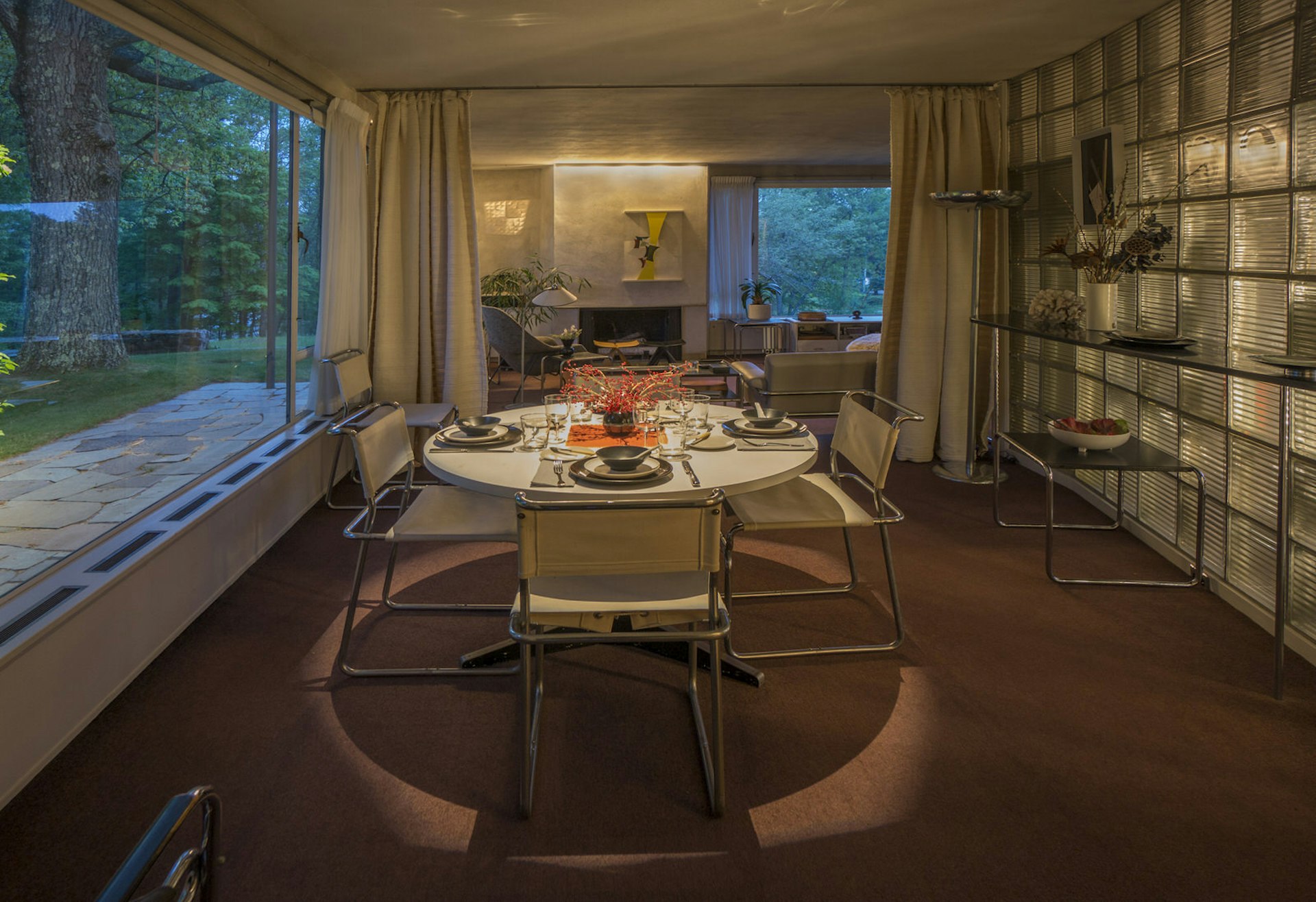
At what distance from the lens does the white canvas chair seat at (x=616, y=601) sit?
89.4 inches

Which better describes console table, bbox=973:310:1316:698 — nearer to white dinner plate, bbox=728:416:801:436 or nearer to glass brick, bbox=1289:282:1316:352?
glass brick, bbox=1289:282:1316:352

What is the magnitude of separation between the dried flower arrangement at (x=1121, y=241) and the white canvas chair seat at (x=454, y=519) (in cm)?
265

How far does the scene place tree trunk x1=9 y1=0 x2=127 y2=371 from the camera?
2582mm

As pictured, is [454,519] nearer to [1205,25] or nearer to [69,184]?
[69,184]

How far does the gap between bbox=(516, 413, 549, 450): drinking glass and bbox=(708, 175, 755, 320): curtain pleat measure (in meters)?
8.62

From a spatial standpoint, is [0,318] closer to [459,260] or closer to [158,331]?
[158,331]

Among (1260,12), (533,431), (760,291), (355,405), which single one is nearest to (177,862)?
(533,431)

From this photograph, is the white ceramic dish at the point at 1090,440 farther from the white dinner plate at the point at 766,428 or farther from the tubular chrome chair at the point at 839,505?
the white dinner plate at the point at 766,428

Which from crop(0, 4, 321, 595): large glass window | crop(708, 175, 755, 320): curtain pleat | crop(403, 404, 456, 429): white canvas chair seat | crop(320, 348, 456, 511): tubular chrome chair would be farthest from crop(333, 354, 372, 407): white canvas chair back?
crop(708, 175, 755, 320): curtain pleat

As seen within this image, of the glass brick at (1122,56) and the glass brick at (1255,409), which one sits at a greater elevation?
the glass brick at (1122,56)

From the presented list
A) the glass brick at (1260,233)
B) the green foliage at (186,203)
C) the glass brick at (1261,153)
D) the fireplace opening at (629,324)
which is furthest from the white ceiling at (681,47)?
the fireplace opening at (629,324)

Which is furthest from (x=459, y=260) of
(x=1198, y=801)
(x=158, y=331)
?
(x=1198, y=801)

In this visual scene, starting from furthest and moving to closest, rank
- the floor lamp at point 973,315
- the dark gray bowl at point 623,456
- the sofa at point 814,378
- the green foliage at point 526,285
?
the green foliage at point 526,285
the sofa at point 814,378
the floor lamp at point 973,315
the dark gray bowl at point 623,456

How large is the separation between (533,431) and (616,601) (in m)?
1.06
